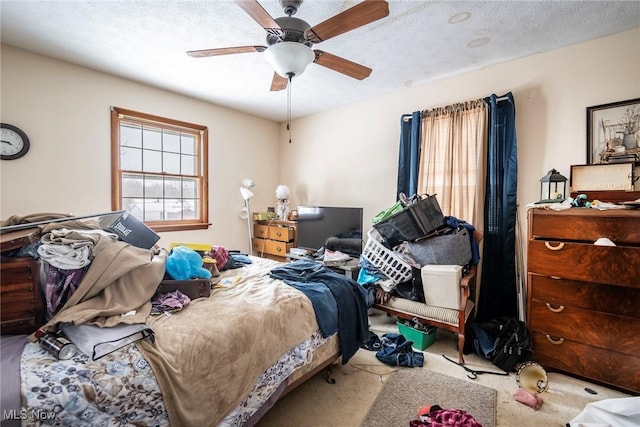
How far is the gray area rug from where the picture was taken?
1652mm

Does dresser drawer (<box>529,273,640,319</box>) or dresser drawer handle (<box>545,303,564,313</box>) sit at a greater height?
dresser drawer (<box>529,273,640,319</box>)

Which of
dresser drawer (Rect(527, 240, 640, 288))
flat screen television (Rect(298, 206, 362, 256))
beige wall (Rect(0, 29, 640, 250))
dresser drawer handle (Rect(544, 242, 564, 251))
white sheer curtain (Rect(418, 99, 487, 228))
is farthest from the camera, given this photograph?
flat screen television (Rect(298, 206, 362, 256))

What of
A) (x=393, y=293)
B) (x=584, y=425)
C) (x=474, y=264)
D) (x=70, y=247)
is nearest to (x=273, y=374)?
(x=70, y=247)

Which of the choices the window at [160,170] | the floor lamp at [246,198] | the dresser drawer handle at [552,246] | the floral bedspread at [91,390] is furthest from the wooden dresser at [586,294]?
→ the window at [160,170]

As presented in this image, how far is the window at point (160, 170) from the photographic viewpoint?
322 cm

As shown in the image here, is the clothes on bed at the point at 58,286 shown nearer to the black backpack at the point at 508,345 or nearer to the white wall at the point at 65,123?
the white wall at the point at 65,123

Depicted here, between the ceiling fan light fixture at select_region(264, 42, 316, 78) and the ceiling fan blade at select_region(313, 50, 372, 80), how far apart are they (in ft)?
0.62

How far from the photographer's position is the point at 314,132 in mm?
4348

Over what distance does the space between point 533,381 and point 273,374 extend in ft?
5.68

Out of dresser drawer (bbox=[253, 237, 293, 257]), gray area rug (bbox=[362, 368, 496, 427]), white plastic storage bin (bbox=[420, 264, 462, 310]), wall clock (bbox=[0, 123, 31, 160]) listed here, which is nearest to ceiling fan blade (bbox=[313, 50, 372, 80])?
white plastic storage bin (bbox=[420, 264, 462, 310])

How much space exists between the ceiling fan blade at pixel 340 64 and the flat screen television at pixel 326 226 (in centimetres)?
160

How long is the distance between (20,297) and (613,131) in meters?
3.83

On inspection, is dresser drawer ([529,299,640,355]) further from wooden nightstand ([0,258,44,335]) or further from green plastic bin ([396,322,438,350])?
wooden nightstand ([0,258,44,335])

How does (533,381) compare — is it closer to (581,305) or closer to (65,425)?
(581,305)
